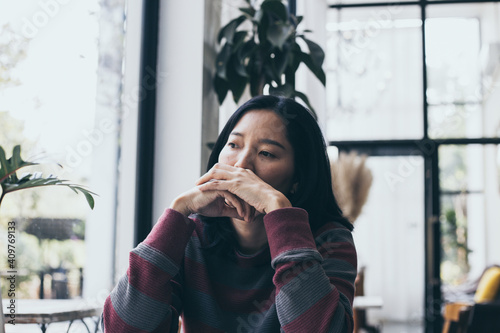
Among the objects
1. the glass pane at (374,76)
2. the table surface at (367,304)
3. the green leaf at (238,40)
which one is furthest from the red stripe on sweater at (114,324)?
the glass pane at (374,76)

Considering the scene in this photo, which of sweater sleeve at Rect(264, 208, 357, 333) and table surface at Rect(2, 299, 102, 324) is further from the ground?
sweater sleeve at Rect(264, 208, 357, 333)

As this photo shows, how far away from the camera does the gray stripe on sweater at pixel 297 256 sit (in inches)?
45.7

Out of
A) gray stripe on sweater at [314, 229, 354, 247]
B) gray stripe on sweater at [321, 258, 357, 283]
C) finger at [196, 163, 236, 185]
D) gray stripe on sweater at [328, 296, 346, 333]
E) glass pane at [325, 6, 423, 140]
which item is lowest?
gray stripe on sweater at [328, 296, 346, 333]

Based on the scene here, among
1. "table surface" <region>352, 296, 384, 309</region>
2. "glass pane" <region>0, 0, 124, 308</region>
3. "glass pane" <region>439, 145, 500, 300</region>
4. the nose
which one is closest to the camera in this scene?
the nose

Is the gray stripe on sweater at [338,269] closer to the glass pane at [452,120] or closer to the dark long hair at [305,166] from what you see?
the dark long hair at [305,166]

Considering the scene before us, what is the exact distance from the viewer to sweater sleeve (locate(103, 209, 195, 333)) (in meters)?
1.25

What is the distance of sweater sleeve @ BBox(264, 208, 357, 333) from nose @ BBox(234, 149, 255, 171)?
154 mm

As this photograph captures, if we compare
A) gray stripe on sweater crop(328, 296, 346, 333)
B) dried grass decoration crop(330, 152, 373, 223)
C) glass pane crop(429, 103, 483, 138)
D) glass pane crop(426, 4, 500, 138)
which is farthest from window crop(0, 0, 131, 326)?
glass pane crop(426, 4, 500, 138)

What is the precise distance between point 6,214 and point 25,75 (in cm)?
46

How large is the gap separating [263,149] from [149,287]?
420mm

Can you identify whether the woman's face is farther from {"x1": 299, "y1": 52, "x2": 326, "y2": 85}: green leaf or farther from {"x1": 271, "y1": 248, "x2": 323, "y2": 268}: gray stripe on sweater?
{"x1": 299, "y1": 52, "x2": 326, "y2": 85}: green leaf

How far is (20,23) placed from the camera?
1752 millimetres

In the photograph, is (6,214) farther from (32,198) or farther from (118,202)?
(118,202)

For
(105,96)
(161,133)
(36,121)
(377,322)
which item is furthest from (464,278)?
(36,121)
